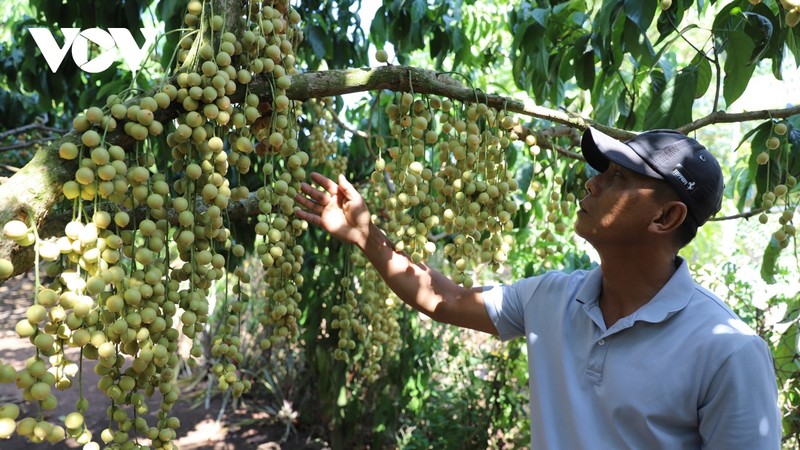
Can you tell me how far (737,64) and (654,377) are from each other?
1.00 metres

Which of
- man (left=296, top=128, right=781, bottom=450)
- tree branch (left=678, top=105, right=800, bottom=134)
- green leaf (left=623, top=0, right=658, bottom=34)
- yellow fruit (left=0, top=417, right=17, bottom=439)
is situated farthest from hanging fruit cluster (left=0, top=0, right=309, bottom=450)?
tree branch (left=678, top=105, right=800, bottom=134)

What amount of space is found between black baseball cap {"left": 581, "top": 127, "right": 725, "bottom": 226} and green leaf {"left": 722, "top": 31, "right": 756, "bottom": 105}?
1.72 feet

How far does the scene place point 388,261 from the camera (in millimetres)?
1609

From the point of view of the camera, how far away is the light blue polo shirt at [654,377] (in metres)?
1.11

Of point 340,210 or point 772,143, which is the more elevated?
point 772,143

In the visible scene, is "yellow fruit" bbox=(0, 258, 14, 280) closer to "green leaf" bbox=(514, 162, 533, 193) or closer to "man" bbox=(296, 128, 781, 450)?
"man" bbox=(296, 128, 781, 450)

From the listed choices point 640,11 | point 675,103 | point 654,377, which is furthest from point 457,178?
point 675,103

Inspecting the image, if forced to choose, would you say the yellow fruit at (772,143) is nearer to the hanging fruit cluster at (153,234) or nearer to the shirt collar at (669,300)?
the shirt collar at (669,300)

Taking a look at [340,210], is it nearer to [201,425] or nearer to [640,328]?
[640,328]

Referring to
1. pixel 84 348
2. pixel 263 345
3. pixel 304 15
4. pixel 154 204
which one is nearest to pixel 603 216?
pixel 263 345

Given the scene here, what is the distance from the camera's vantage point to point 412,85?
1.36 meters

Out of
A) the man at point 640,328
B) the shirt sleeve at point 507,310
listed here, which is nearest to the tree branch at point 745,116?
the man at point 640,328

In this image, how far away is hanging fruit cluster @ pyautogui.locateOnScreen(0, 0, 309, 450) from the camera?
0.82 metres

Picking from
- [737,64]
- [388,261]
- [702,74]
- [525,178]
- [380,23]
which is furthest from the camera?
[525,178]
